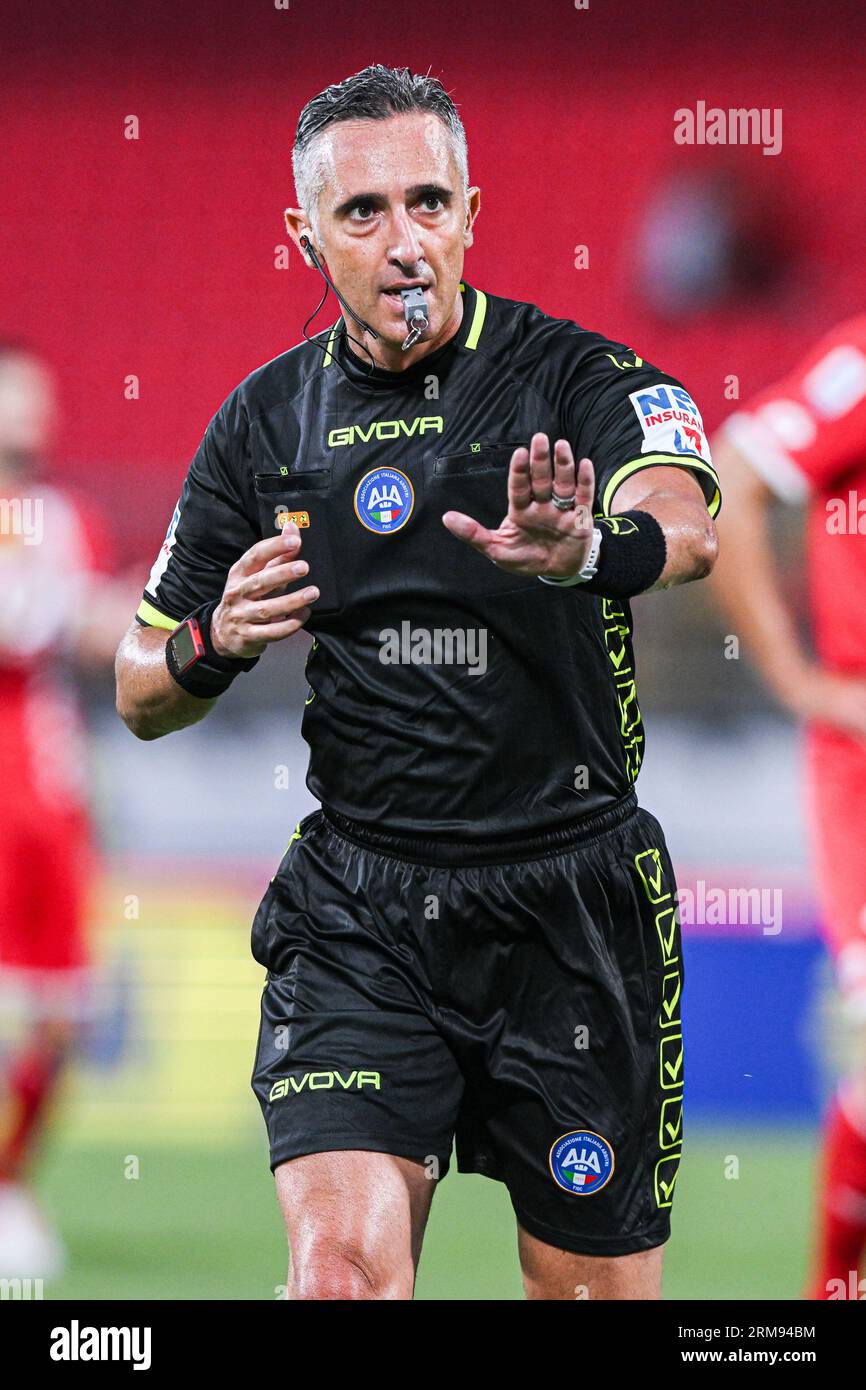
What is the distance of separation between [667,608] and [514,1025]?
2.91 m

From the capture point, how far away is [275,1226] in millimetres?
4617

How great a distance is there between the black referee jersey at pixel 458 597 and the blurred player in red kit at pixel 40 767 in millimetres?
2469

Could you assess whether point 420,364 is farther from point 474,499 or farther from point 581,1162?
point 581,1162

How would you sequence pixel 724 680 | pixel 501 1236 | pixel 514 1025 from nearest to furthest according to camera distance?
pixel 514 1025, pixel 501 1236, pixel 724 680

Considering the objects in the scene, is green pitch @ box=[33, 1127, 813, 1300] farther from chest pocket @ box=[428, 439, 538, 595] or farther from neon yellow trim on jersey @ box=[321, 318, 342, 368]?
neon yellow trim on jersey @ box=[321, 318, 342, 368]

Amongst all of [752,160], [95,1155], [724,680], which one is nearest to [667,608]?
[724,680]

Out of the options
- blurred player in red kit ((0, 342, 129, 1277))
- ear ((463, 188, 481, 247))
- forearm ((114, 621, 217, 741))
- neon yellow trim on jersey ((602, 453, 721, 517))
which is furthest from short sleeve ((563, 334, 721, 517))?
blurred player in red kit ((0, 342, 129, 1277))

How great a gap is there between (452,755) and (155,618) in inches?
21.3

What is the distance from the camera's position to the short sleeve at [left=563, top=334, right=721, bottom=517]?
2400mm

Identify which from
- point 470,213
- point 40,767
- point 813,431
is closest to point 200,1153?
point 40,767

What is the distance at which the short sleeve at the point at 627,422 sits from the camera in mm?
2400
